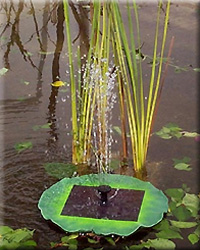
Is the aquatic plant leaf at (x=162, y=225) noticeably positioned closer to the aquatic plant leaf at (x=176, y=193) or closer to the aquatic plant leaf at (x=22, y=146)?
the aquatic plant leaf at (x=176, y=193)

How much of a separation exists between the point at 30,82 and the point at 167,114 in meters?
0.87

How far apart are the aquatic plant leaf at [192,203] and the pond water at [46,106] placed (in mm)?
70

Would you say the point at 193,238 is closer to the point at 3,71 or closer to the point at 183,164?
the point at 183,164

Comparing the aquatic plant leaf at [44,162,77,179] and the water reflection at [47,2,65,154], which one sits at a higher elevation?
the water reflection at [47,2,65,154]

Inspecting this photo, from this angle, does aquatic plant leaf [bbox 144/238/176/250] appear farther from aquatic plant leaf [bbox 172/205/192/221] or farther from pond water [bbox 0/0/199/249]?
aquatic plant leaf [bbox 172/205/192/221]

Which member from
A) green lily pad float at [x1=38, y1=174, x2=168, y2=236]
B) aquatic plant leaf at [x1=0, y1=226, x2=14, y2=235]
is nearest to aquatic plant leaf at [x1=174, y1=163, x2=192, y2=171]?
green lily pad float at [x1=38, y1=174, x2=168, y2=236]

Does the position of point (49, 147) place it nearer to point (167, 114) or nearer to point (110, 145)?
point (110, 145)

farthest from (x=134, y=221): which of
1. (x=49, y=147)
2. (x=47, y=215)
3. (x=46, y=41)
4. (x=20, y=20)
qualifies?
(x=20, y=20)

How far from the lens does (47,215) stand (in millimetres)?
2342

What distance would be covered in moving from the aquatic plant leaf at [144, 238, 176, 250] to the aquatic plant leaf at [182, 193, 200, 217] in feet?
0.71

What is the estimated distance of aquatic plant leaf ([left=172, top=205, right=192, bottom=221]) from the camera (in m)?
2.39

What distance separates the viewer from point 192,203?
2.47m

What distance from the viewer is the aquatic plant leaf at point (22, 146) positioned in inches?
113

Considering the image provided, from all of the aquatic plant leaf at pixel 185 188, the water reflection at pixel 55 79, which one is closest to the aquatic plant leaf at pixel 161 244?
the aquatic plant leaf at pixel 185 188
